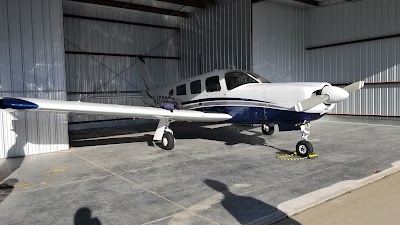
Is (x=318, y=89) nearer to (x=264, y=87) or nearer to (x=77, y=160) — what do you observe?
(x=264, y=87)

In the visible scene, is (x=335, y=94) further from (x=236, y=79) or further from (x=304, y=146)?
(x=236, y=79)

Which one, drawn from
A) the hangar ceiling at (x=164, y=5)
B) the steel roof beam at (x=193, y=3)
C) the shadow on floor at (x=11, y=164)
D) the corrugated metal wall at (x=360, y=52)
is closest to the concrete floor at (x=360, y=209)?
the shadow on floor at (x=11, y=164)

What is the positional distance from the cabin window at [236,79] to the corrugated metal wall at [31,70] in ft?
15.2

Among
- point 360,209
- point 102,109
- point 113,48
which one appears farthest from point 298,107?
point 113,48

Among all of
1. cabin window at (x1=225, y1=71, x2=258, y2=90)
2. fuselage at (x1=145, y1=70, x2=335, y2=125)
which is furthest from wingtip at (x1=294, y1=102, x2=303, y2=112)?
cabin window at (x1=225, y1=71, x2=258, y2=90)

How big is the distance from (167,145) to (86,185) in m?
3.31

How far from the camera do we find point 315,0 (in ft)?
50.3

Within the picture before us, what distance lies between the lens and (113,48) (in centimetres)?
1605

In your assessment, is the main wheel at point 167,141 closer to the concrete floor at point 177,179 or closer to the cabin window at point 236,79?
the concrete floor at point 177,179

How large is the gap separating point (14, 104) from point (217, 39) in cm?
1069

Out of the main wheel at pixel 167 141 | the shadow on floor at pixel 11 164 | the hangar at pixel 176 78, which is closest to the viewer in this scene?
the hangar at pixel 176 78

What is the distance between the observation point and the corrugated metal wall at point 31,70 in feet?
A: 25.8

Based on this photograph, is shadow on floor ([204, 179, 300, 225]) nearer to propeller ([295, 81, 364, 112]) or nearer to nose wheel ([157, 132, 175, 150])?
propeller ([295, 81, 364, 112])

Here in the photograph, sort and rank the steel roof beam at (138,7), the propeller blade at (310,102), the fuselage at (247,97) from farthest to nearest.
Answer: the steel roof beam at (138,7) < the fuselage at (247,97) < the propeller blade at (310,102)
